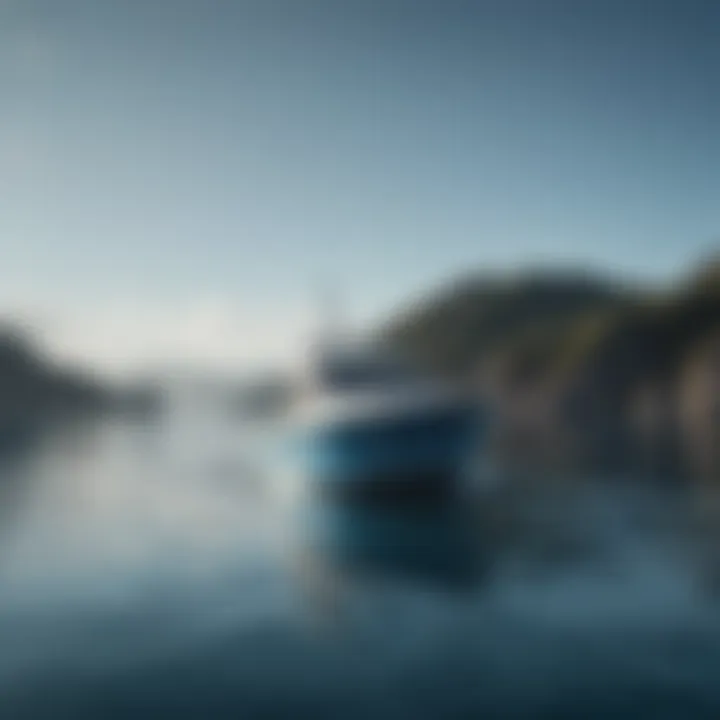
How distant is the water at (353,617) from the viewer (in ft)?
27.3

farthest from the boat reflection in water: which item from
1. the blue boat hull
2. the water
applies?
the blue boat hull

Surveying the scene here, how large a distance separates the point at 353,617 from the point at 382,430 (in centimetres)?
719

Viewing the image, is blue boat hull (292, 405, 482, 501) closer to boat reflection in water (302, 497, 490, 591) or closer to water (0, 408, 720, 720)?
boat reflection in water (302, 497, 490, 591)

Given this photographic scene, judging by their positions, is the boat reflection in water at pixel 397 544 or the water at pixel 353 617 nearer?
the water at pixel 353 617

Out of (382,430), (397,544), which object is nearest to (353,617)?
(397,544)

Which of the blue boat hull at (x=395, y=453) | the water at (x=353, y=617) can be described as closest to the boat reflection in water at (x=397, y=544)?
the water at (x=353, y=617)

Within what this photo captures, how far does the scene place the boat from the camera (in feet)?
59.1

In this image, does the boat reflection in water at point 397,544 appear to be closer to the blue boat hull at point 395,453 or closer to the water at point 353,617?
the water at point 353,617

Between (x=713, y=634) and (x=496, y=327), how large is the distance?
6848 centimetres

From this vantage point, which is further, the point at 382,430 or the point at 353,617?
the point at 382,430

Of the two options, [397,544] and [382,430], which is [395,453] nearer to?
[382,430]

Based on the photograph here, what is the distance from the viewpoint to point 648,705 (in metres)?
7.99

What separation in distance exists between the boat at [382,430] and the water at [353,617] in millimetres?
937

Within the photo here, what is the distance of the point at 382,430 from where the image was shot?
58.6 feet
